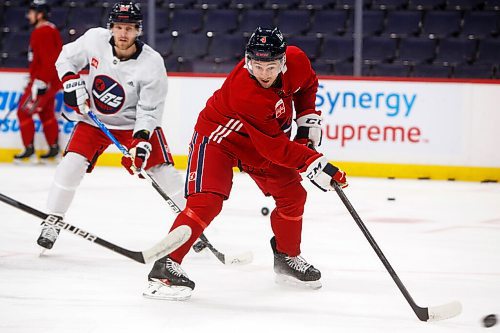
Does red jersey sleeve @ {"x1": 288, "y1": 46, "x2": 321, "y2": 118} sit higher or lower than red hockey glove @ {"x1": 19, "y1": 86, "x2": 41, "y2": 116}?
higher

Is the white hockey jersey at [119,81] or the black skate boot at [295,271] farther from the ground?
the white hockey jersey at [119,81]

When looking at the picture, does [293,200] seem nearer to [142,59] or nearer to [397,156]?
[142,59]

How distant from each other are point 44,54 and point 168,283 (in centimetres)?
501

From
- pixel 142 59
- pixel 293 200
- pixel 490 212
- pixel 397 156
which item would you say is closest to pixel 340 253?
pixel 293 200

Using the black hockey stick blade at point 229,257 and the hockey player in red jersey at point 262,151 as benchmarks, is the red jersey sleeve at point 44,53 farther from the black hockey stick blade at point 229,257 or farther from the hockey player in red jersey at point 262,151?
the hockey player in red jersey at point 262,151

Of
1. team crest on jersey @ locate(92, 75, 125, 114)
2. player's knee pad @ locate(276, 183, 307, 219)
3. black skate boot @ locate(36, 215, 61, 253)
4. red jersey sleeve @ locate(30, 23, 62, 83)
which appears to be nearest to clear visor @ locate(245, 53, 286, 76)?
player's knee pad @ locate(276, 183, 307, 219)

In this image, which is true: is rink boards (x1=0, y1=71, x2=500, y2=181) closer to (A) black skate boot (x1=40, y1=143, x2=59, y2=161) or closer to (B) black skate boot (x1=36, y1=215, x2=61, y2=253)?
(A) black skate boot (x1=40, y1=143, x2=59, y2=161)

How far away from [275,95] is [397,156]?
4269 millimetres

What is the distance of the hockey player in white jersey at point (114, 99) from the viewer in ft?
14.0

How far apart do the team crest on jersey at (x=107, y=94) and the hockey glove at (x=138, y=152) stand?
28 centimetres

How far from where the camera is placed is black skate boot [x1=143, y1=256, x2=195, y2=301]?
3539 mm

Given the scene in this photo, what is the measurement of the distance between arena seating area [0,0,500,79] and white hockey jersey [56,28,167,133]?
4766mm

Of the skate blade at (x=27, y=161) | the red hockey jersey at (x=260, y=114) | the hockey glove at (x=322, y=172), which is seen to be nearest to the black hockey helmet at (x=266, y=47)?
the red hockey jersey at (x=260, y=114)

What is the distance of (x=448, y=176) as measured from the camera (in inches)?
296
